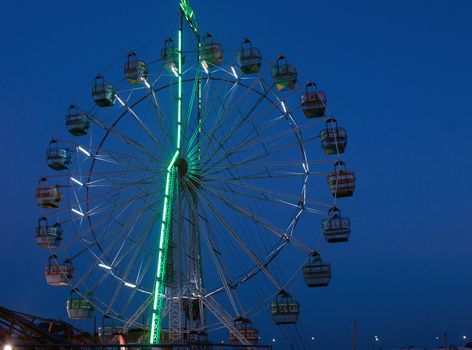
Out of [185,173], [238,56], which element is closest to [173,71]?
[238,56]

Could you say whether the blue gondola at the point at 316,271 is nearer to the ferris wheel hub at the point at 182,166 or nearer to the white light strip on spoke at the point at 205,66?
the ferris wheel hub at the point at 182,166

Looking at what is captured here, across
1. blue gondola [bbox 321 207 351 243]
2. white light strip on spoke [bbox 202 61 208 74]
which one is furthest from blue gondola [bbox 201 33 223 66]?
blue gondola [bbox 321 207 351 243]

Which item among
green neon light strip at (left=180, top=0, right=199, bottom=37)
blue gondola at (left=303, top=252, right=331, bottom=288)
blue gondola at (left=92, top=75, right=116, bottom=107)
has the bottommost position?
blue gondola at (left=303, top=252, right=331, bottom=288)

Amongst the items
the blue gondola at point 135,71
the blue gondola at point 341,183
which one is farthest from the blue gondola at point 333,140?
the blue gondola at point 135,71

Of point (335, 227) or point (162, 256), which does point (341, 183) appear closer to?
point (335, 227)

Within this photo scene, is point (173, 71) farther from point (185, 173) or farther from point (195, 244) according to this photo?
point (195, 244)

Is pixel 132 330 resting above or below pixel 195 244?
below

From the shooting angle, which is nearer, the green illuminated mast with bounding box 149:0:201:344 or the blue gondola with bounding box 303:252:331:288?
the green illuminated mast with bounding box 149:0:201:344

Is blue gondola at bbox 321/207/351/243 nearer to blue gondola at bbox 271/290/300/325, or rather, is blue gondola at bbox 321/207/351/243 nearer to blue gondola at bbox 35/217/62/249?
blue gondola at bbox 271/290/300/325

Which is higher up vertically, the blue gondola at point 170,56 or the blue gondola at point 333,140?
the blue gondola at point 170,56

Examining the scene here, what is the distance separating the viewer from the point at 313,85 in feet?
91.1

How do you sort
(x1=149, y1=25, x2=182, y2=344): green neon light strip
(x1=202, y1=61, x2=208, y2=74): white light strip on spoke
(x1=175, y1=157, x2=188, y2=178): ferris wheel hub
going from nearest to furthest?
(x1=149, y1=25, x2=182, y2=344): green neon light strip → (x1=175, y1=157, x2=188, y2=178): ferris wheel hub → (x1=202, y1=61, x2=208, y2=74): white light strip on spoke

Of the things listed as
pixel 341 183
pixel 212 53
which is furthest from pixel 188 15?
pixel 341 183

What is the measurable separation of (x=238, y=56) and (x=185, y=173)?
579 cm
